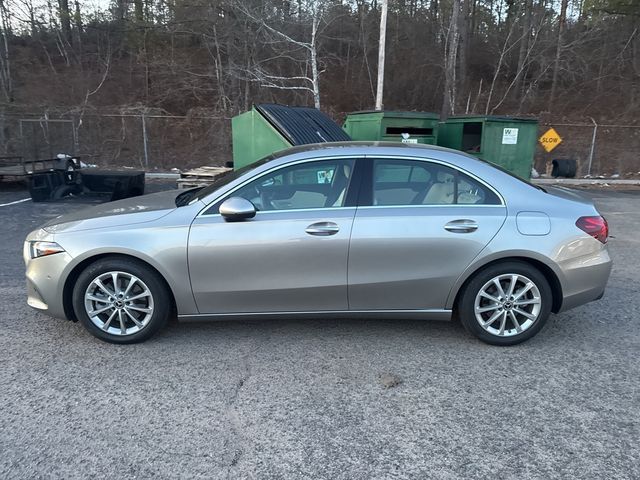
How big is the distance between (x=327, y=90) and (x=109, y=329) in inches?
950

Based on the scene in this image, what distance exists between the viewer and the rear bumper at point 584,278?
374 centimetres

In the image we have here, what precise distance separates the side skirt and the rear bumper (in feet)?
3.05

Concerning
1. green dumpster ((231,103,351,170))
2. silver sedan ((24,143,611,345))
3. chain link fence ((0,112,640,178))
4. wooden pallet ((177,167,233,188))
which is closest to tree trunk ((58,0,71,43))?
chain link fence ((0,112,640,178))

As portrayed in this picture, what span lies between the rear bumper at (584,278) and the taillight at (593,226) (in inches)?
4.9

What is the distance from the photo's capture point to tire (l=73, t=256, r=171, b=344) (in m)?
3.65

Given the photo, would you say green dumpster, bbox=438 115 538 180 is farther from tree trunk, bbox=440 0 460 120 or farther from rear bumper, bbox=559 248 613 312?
tree trunk, bbox=440 0 460 120

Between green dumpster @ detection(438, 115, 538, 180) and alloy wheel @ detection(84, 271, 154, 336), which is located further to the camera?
green dumpster @ detection(438, 115, 538, 180)

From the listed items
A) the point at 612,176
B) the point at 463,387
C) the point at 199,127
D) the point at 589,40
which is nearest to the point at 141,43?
the point at 199,127

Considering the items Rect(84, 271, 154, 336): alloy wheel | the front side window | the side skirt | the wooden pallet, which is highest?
the front side window

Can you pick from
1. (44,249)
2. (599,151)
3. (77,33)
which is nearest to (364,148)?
(44,249)

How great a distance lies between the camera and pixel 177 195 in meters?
4.44

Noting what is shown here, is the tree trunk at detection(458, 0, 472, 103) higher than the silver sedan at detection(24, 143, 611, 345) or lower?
higher

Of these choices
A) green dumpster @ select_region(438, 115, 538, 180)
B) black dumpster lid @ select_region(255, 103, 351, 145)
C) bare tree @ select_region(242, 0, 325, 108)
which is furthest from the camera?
bare tree @ select_region(242, 0, 325, 108)

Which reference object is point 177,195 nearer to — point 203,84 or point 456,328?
point 456,328
